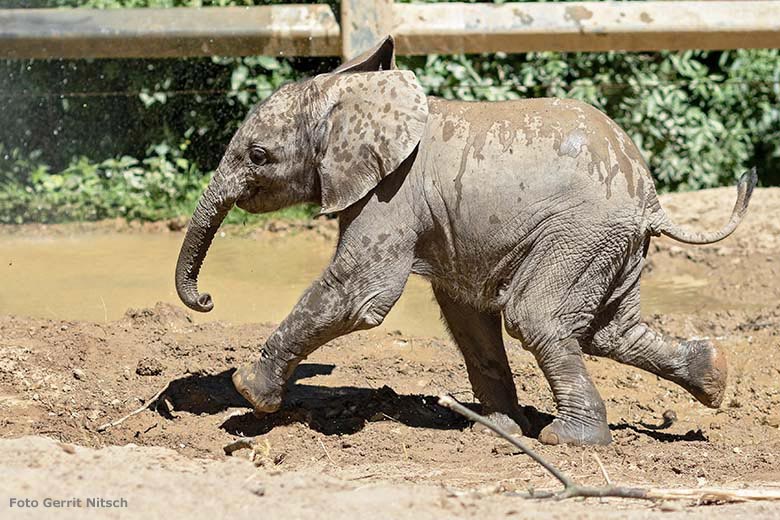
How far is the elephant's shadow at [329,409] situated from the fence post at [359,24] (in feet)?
9.32

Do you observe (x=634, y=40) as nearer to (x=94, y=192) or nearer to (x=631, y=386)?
(x=631, y=386)

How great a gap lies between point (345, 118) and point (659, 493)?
2147 mm

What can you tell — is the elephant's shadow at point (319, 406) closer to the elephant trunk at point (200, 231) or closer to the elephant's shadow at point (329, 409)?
the elephant's shadow at point (329, 409)

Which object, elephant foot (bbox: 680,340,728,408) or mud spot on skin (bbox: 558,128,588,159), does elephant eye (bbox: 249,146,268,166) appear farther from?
elephant foot (bbox: 680,340,728,408)

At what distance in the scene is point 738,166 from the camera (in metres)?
12.3

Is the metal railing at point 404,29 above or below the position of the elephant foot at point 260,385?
above

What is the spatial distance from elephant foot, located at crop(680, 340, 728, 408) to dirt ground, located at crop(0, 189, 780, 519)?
0.81ft

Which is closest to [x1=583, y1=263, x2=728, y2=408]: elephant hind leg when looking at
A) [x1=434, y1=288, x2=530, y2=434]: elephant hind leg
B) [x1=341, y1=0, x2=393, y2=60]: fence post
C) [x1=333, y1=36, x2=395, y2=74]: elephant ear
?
[x1=434, y1=288, x2=530, y2=434]: elephant hind leg

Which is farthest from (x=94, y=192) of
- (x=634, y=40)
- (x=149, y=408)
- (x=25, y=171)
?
(x=149, y=408)

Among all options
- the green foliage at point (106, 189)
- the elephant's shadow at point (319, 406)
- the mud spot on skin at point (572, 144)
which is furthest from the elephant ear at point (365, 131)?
the green foliage at point (106, 189)

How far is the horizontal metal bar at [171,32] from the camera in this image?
8.69 meters

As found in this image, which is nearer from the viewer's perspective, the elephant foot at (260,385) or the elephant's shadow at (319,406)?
the elephant foot at (260,385)

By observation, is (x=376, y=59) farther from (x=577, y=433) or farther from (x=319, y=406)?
(x=577, y=433)

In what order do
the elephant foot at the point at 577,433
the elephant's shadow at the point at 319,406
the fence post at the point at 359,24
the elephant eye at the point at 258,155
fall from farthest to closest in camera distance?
1. the fence post at the point at 359,24
2. the elephant's shadow at the point at 319,406
3. the elephant eye at the point at 258,155
4. the elephant foot at the point at 577,433
